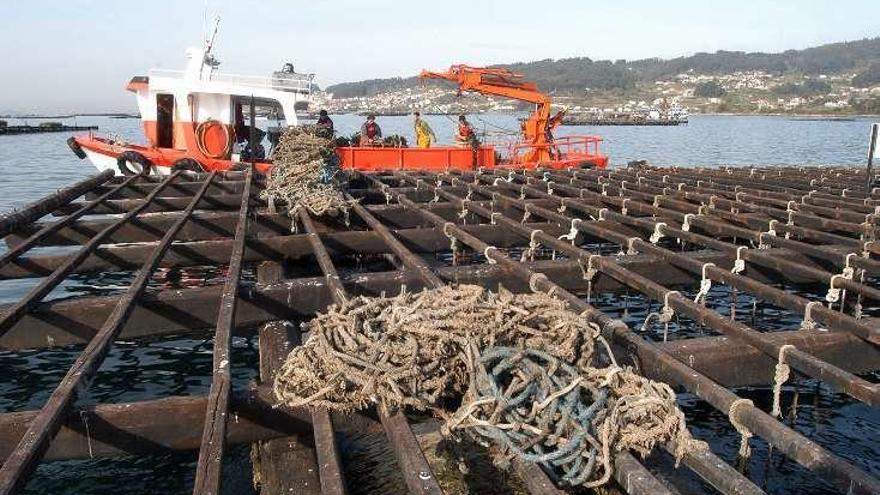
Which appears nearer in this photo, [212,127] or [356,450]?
[356,450]

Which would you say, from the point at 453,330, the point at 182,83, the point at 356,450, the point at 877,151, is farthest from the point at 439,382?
the point at 182,83

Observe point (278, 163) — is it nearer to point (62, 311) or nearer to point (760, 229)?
point (62, 311)

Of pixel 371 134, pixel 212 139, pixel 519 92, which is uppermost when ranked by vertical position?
pixel 519 92

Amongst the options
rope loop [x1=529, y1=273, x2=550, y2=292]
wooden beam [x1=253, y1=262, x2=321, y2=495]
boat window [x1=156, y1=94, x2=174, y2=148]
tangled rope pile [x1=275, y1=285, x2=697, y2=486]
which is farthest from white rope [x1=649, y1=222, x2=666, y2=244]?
boat window [x1=156, y1=94, x2=174, y2=148]

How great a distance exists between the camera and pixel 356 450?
5883 mm

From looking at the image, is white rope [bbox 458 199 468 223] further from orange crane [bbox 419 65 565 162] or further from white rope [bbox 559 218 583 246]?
orange crane [bbox 419 65 565 162]

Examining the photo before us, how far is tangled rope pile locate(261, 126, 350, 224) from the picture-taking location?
8.96m

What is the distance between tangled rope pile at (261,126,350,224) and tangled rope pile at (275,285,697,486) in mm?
5385

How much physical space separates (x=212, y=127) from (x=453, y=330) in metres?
16.1

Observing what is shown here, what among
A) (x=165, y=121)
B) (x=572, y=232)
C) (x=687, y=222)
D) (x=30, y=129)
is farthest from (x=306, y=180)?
(x=30, y=129)

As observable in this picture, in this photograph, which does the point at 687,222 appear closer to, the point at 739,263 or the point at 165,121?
the point at 739,263

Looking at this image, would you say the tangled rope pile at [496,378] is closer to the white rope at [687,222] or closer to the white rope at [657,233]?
the white rope at [657,233]

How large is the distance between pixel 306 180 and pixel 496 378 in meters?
7.02

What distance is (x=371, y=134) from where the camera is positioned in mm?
19953
